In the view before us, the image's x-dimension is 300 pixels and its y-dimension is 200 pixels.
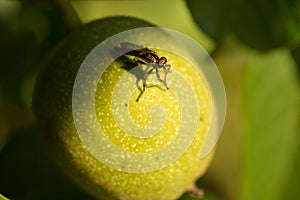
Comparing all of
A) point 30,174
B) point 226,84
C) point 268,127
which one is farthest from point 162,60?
point 226,84

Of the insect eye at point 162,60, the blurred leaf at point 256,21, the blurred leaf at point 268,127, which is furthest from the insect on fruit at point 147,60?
the blurred leaf at point 268,127

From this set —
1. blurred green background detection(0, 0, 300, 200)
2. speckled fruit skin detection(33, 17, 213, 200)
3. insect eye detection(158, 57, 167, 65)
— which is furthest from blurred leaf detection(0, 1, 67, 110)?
insect eye detection(158, 57, 167, 65)

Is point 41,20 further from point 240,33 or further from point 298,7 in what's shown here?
point 298,7

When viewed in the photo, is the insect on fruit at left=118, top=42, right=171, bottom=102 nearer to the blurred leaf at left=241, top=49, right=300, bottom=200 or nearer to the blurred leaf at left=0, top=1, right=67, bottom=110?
the blurred leaf at left=0, top=1, right=67, bottom=110

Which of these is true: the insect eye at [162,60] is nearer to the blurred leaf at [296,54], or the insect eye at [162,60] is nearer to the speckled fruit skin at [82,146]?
the speckled fruit skin at [82,146]

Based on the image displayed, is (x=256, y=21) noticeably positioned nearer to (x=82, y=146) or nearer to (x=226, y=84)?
(x=226, y=84)
